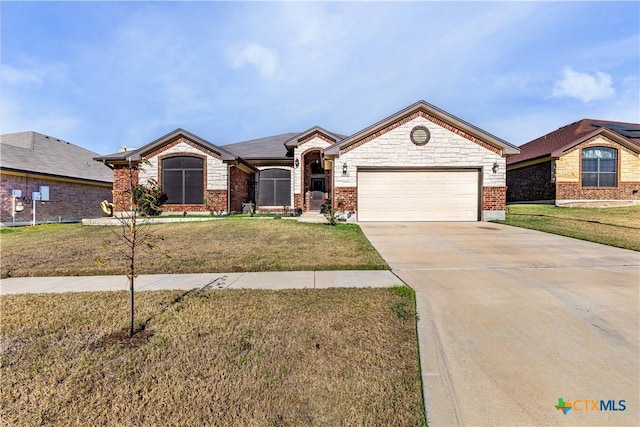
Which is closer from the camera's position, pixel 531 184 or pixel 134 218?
pixel 134 218

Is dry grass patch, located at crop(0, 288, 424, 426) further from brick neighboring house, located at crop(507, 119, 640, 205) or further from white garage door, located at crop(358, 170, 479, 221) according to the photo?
brick neighboring house, located at crop(507, 119, 640, 205)

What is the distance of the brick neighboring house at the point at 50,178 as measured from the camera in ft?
54.6

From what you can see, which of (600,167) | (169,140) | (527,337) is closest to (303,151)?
(169,140)

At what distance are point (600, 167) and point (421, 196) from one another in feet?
45.6

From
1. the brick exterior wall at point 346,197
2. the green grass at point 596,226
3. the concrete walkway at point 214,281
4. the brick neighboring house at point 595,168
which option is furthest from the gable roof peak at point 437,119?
the concrete walkway at point 214,281

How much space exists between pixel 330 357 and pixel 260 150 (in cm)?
1997

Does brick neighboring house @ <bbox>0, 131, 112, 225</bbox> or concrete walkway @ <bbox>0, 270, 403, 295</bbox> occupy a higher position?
brick neighboring house @ <bbox>0, 131, 112, 225</bbox>

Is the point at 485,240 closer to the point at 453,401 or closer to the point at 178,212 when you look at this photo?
the point at 453,401

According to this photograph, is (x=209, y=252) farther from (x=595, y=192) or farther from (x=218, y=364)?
(x=595, y=192)

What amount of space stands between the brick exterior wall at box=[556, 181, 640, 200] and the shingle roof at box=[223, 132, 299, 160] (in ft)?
57.6

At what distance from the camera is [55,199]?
62.1 feet

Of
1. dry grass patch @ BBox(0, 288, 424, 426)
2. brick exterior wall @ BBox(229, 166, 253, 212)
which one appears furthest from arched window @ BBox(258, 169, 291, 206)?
dry grass patch @ BBox(0, 288, 424, 426)

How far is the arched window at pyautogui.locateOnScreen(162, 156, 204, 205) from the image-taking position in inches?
675

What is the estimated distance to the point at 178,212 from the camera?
674 inches
